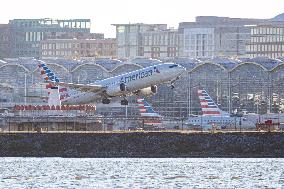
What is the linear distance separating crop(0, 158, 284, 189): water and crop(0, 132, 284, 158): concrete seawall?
425 centimetres

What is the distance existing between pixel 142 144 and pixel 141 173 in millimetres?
35529

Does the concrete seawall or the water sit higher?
the concrete seawall

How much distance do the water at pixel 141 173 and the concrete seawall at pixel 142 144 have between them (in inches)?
167

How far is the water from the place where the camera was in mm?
117938

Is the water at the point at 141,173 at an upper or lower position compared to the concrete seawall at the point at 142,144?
lower

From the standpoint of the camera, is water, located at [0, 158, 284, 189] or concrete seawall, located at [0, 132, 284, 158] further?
concrete seawall, located at [0, 132, 284, 158]

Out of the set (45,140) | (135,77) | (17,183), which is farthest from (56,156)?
(17,183)

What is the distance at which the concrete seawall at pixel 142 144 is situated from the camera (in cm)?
16600

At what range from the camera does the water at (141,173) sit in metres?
118

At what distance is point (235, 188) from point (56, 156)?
197 ft

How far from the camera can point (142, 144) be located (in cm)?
16888

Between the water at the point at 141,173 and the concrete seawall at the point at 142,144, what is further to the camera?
the concrete seawall at the point at 142,144

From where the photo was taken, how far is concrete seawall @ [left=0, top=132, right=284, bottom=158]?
16600 cm

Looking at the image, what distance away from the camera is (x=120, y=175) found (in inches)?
5123
